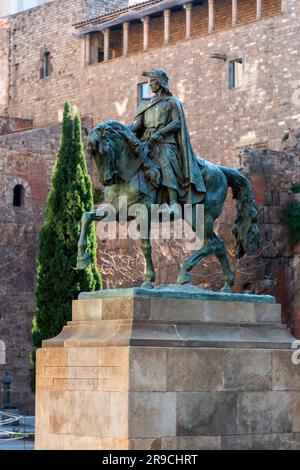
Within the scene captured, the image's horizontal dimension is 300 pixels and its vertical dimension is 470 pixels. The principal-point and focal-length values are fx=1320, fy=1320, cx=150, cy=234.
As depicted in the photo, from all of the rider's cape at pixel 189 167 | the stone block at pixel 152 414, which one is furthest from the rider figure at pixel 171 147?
the stone block at pixel 152 414

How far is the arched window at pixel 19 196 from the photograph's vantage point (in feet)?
148

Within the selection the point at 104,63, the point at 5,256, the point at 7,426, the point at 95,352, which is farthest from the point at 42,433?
the point at 104,63

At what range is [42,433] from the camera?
58.3 feet

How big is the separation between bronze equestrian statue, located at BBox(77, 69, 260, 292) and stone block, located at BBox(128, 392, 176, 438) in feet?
5.84

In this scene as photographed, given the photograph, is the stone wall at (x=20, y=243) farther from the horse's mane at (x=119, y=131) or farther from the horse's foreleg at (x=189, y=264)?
the horse's mane at (x=119, y=131)

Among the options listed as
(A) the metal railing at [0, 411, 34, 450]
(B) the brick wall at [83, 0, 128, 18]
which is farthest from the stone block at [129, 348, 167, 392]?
(B) the brick wall at [83, 0, 128, 18]

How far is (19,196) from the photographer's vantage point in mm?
45344

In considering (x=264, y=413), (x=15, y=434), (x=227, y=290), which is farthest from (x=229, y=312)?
(x=15, y=434)

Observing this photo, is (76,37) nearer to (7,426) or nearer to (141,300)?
(7,426)

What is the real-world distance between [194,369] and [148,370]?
0.73 metres

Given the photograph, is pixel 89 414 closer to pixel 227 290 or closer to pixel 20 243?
pixel 227 290

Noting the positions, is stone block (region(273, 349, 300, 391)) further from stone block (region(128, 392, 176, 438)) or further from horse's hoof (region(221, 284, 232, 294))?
stone block (region(128, 392, 176, 438))
